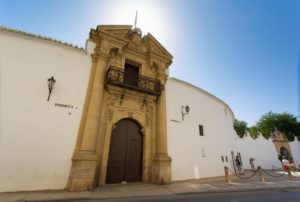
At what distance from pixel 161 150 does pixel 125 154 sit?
2033 millimetres

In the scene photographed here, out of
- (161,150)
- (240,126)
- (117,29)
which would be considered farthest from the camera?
(240,126)

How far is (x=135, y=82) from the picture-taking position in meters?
10.3

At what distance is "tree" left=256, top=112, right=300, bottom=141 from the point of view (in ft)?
101

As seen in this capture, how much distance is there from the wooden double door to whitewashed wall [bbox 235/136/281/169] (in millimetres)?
15690

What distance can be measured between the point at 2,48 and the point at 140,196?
8.56 m

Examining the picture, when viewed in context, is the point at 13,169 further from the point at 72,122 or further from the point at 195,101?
the point at 195,101

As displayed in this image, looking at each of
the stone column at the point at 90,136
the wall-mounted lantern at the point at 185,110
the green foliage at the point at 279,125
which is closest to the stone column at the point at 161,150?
the wall-mounted lantern at the point at 185,110

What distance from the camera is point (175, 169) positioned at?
10047 mm

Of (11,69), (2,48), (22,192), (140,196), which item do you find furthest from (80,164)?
(2,48)

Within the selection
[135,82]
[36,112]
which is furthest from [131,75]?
[36,112]

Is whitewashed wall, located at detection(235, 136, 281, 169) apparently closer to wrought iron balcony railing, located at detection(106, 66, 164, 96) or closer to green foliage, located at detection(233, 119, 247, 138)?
green foliage, located at detection(233, 119, 247, 138)

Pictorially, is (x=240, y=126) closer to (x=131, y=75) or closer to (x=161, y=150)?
(x=161, y=150)

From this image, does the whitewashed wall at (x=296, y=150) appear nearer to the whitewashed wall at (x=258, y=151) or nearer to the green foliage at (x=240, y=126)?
the whitewashed wall at (x=258, y=151)

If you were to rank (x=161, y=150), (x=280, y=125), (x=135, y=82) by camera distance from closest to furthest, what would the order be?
(x=161, y=150) < (x=135, y=82) < (x=280, y=125)
